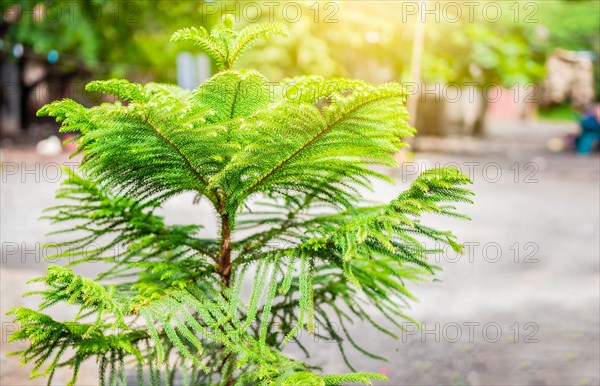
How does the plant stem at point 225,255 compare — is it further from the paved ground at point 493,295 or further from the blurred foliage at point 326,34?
the blurred foliage at point 326,34

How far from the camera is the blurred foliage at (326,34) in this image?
17.5 m

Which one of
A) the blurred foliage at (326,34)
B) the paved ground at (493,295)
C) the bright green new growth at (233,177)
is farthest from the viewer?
the blurred foliage at (326,34)

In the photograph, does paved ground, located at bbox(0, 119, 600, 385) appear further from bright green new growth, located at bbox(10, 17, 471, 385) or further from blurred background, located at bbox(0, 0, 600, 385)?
bright green new growth, located at bbox(10, 17, 471, 385)

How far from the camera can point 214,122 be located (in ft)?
6.98

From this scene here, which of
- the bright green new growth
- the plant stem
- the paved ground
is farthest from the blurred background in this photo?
the plant stem

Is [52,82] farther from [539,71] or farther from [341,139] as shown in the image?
[341,139]

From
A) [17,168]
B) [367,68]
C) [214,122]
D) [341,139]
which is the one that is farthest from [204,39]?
[367,68]

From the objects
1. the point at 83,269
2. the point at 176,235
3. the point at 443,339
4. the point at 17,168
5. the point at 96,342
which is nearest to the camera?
the point at 96,342

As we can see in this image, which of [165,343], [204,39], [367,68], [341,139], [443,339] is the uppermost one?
[367,68]

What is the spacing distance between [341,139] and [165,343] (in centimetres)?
100

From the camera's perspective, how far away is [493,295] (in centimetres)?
619

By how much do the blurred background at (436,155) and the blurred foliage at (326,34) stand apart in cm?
5

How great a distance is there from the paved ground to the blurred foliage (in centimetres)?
558

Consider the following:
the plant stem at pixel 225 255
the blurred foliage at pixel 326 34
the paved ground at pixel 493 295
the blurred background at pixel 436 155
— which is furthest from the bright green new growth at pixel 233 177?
the blurred foliage at pixel 326 34
